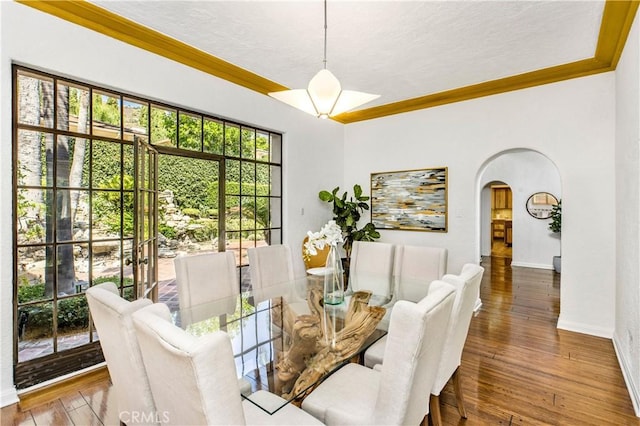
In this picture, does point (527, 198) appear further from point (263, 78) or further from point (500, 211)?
point (263, 78)

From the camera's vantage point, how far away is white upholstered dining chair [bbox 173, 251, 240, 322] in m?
2.48

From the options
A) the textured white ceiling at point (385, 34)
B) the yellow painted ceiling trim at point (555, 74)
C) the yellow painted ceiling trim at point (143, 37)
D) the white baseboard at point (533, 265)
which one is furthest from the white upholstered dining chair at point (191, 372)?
the white baseboard at point (533, 265)

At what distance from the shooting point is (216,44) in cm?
306

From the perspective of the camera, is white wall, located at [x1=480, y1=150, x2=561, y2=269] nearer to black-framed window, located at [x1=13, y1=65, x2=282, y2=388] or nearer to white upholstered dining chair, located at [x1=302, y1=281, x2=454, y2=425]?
white upholstered dining chair, located at [x1=302, y1=281, x2=454, y2=425]

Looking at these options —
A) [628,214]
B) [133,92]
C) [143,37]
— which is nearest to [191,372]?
[133,92]

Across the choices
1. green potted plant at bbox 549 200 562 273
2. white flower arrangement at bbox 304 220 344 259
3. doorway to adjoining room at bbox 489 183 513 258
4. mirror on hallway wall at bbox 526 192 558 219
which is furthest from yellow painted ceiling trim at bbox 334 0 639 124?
doorway to adjoining room at bbox 489 183 513 258

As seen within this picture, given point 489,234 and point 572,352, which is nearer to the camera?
point 572,352

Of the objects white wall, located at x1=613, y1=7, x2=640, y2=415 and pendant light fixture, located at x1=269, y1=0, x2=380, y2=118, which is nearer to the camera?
pendant light fixture, located at x1=269, y1=0, x2=380, y2=118

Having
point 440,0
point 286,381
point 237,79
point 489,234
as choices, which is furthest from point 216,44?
point 489,234

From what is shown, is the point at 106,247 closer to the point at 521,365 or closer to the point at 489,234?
the point at 521,365

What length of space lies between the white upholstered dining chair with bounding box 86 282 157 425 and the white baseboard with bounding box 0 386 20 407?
59.3 inches

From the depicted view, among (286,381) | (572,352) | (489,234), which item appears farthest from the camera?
(489,234)

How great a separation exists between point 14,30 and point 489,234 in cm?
960

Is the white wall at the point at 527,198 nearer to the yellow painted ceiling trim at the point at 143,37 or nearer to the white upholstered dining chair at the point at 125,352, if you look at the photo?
the yellow painted ceiling trim at the point at 143,37
